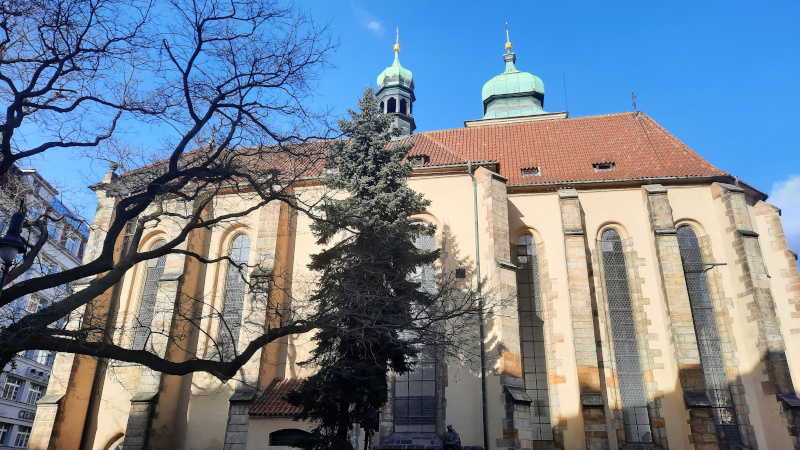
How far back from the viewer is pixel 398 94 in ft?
90.9

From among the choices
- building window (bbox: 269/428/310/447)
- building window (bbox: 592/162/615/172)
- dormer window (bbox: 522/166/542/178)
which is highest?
building window (bbox: 592/162/615/172)

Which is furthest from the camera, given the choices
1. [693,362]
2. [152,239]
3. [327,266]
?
[152,239]

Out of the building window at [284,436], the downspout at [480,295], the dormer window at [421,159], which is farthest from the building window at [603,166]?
the building window at [284,436]

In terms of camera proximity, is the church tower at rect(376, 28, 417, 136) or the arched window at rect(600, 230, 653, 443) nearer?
the arched window at rect(600, 230, 653, 443)

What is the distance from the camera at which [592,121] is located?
75.6 ft

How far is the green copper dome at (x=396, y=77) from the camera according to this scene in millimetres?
27861

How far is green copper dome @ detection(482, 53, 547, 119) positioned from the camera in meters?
29.7

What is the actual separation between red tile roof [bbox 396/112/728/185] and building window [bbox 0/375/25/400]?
21045 mm

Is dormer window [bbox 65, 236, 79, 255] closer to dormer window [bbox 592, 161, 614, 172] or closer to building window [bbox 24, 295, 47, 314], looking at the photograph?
building window [bbox 24, 295, 47, 314]

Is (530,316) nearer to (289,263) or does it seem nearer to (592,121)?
(289,263)

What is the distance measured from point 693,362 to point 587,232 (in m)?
4.79

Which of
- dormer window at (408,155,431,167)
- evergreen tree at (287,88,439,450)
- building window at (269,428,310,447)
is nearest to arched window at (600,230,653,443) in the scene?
dormer window at (408,155,431,167)

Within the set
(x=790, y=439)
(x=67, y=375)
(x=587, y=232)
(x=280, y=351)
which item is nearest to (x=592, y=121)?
(x=587, y=232)

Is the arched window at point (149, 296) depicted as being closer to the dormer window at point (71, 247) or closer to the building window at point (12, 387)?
the building window at point (12, 387)
